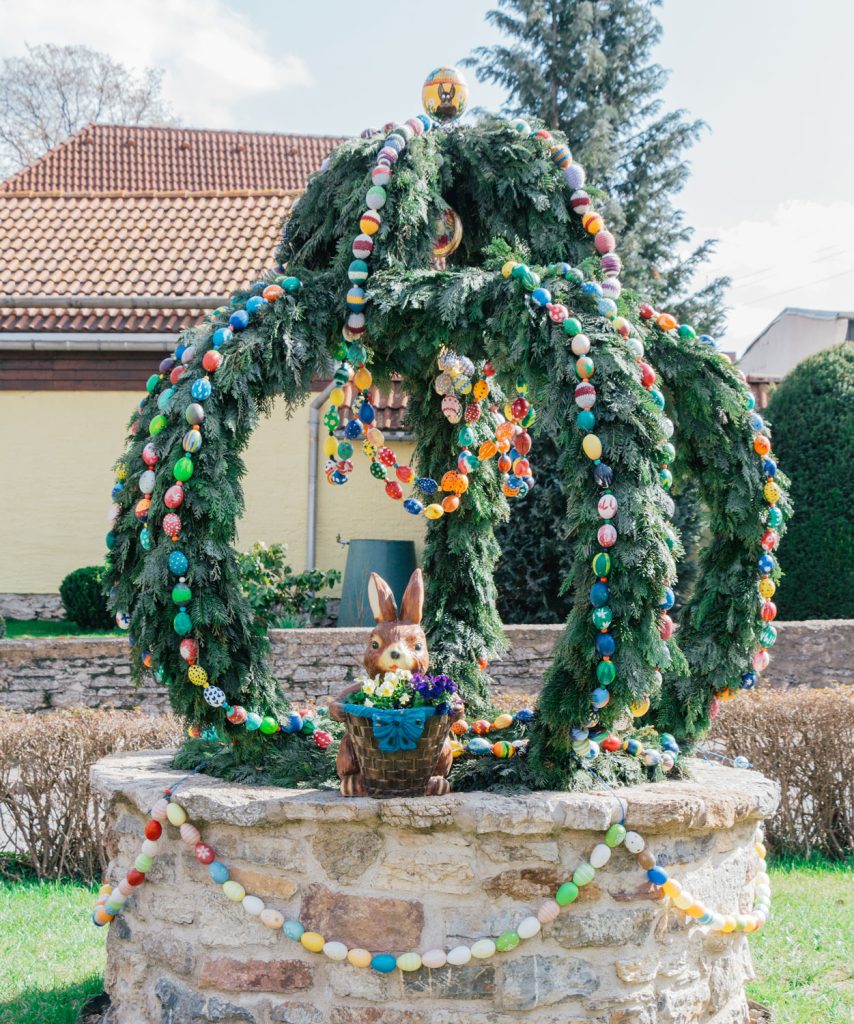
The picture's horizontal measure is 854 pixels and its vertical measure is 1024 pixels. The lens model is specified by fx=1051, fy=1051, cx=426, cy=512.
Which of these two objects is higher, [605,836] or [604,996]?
[605,836]

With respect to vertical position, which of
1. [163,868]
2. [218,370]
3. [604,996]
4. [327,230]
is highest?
[327,230]

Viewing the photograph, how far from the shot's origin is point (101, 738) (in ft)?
19.4

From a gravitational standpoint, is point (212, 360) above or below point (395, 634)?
above

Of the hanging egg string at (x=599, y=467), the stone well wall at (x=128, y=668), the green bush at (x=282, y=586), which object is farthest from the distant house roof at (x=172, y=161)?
the hanging egg string at (x=599, y=467)

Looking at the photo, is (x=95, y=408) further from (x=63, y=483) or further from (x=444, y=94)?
(x=444, y=94)

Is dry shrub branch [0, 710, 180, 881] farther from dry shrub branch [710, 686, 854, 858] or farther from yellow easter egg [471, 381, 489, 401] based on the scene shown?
dry shrub branch [710, 686, 854, 858]

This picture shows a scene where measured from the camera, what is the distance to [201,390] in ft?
12.3

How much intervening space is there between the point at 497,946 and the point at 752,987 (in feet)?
5.45

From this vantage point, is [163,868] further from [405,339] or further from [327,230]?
[327,230]

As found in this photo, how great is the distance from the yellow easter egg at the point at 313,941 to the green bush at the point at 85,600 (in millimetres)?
8517

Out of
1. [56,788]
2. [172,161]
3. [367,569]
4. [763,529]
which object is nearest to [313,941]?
[763,529]

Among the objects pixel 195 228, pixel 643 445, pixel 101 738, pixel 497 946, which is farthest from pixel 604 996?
pixel 195 228

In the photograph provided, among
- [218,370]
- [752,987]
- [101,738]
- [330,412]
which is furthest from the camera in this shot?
[101,738]

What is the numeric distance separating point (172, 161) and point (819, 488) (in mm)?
13731
